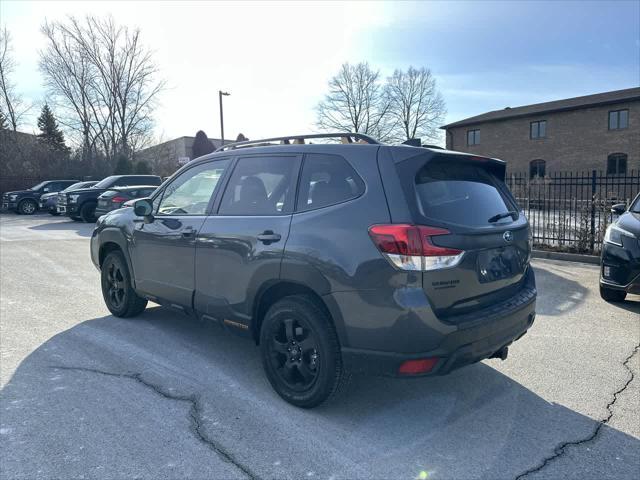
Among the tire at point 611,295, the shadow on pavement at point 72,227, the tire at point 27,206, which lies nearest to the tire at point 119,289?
the tire at point 611,295

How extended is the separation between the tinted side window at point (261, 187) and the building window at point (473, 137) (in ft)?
128

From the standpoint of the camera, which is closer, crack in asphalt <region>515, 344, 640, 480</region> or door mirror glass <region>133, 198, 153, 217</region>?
crack in asphalt <region>515, 344, 640, 480</region>

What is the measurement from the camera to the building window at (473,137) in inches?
1564

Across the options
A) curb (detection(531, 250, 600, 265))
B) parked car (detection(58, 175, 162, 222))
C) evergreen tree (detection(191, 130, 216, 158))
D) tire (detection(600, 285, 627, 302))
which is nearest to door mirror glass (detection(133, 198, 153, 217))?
tire (detection(600, 285, 627, 302))

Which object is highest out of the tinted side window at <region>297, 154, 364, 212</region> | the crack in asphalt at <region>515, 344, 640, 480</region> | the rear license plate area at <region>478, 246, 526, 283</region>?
the tinted side window at <region>297, 154, 364, 212</region>

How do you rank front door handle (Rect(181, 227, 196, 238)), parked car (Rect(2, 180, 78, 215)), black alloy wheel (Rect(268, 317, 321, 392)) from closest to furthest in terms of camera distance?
black alloy wheel (Rect(268, 317, 321, 392)), front door handle (Rect(181, 227, 196, 238)), parked car (Rect(2, 180, 78, 215))

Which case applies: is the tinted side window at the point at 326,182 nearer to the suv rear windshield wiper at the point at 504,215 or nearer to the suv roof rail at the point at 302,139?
the suv roof rail at the point at 302,139

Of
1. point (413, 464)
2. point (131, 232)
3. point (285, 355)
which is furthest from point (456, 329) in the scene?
point (131, 232)

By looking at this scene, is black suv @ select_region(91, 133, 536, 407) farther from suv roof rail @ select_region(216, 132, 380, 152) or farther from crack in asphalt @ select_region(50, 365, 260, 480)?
crack in asphalt @ select_region(50, 365, 260, 480)

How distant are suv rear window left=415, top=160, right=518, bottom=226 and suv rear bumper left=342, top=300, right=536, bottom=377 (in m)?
0.69

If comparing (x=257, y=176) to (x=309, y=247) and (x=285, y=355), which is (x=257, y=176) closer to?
(x=309, y=247)

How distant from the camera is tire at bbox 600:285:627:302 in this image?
6109 mm

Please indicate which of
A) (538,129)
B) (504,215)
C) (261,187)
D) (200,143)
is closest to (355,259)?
(261,187)

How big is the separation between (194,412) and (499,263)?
2302mm
